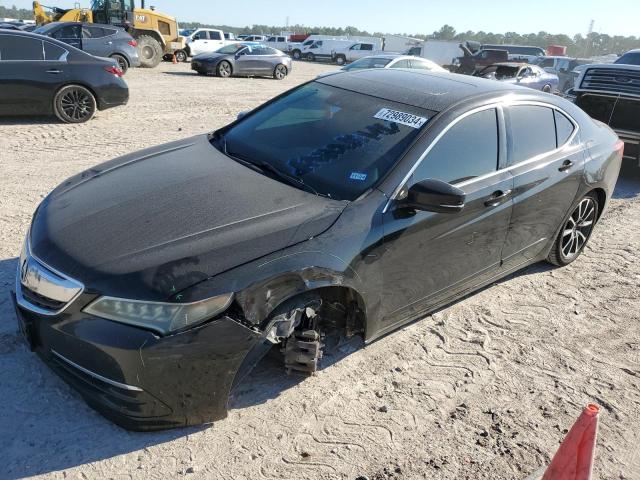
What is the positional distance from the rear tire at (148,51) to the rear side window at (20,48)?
13.2 metres

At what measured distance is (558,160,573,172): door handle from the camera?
4159 millimetres

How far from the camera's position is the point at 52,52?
8.70 meters

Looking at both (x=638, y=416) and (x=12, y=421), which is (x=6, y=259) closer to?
(x=12, y=421)

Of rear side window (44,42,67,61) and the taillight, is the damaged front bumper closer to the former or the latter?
rear side window (44,42,67,61)

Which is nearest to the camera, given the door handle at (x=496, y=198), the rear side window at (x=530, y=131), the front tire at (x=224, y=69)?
the door handle at (x=496, y=198)

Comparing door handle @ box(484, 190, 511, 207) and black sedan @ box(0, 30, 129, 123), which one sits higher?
door handle @ box(484, 190, 511, 207)

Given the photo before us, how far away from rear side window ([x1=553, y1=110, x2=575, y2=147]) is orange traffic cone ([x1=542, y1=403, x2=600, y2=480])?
→ 8.51ft

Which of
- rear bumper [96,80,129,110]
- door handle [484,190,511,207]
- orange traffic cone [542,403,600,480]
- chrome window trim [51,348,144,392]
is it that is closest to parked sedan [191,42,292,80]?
rear bumper [96,80,129,110]

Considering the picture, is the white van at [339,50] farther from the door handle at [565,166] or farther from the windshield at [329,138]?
the windshield at [329,138]

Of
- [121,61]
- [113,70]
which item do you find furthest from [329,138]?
[121,61]

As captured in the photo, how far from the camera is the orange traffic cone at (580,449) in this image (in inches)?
87.7

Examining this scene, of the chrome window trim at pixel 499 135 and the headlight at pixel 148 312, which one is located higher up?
the chrome window trim at pixel 499 135

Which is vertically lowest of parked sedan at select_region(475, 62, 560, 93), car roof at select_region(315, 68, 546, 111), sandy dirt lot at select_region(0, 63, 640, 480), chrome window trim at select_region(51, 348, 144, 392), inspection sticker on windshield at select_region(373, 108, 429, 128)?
sandy dirt lot at select_region(0, 63, 640, 480)

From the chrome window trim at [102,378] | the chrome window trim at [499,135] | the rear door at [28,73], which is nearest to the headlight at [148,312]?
the chrome window trim at [102,378]
